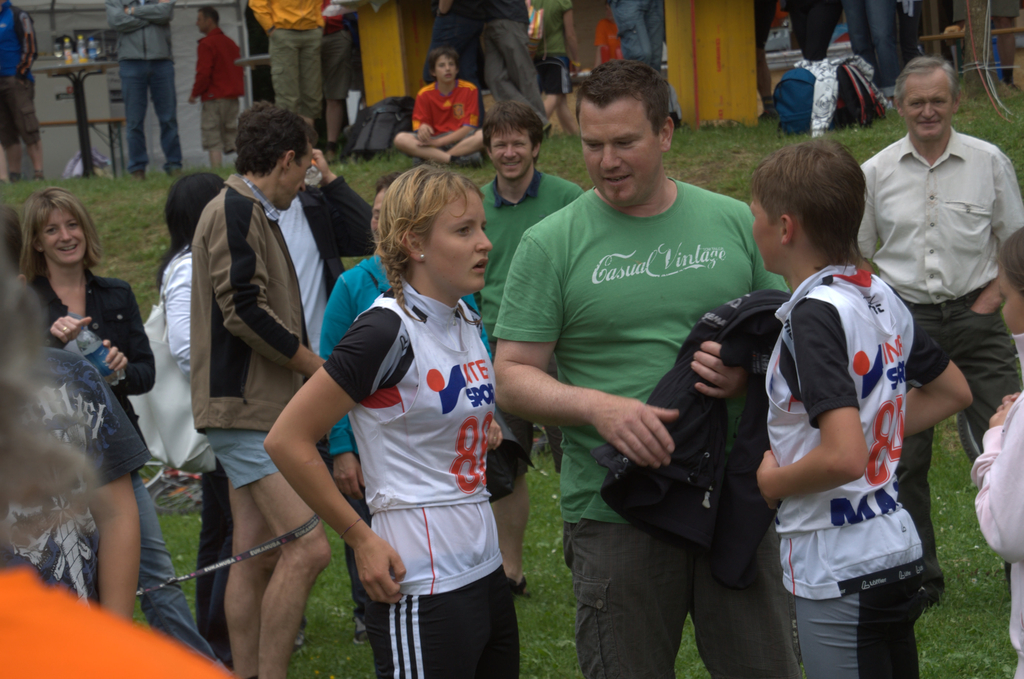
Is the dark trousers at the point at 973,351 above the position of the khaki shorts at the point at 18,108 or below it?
below

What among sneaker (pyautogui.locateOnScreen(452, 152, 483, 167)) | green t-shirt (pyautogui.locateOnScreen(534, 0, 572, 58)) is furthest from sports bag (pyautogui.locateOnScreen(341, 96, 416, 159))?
green t-shirt (pyautogui.locateOnScreen(534, 0, 572, 58))

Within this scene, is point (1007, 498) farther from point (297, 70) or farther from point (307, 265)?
point (297, 70)

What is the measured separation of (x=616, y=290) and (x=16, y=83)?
12.7 m

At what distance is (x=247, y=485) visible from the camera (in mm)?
4043

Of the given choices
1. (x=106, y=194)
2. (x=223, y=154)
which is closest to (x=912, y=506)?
(x=106, y=194)

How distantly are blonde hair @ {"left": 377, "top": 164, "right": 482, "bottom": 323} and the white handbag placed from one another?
218 centimetres

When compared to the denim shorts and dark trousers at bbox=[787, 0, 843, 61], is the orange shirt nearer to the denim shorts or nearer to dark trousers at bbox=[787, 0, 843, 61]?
the denim shorts

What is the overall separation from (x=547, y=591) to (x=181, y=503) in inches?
138

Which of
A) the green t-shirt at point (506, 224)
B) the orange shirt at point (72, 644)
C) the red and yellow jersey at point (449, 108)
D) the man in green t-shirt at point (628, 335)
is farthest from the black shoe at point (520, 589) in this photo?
the red and yellow jersey at point (449, 108)

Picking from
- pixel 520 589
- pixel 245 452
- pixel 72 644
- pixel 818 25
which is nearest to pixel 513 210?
pixel 520 589

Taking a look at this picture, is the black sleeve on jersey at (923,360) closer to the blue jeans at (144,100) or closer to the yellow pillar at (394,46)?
the yellow pillar at (394,46)

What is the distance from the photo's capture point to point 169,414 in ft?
16.9

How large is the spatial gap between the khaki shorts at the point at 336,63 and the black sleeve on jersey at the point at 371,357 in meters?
10.2

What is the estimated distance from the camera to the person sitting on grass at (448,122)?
10.1 meters
